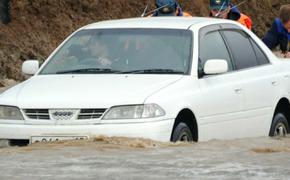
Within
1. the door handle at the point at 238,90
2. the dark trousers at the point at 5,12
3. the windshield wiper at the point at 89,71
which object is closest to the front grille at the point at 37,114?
the windshield wiper at the point at 89,71

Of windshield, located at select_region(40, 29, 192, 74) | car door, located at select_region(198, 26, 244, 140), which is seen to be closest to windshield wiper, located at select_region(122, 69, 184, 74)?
windshield, located at select_region(40, 29, 192, 74)

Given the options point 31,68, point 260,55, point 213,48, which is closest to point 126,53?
point 213,48

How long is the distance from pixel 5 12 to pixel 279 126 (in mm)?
11500

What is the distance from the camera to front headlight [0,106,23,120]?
1070 centimetres

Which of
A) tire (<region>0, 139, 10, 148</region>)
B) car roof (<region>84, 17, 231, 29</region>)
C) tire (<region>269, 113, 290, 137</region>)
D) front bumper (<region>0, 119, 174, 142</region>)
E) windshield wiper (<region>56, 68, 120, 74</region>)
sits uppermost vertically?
car roof (<region>84, 17, 231, 29</region>)

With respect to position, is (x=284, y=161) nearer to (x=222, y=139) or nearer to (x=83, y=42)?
(x=222, y=139)

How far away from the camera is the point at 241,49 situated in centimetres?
1236

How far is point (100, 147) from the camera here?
9938 millimetres

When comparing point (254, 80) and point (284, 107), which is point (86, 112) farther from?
point (284, 107)

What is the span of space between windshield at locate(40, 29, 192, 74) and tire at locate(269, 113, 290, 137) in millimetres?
1464

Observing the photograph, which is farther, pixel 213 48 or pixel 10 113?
pixel 213 48

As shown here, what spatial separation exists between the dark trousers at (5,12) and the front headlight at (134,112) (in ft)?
42.1

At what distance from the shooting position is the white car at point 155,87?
34.2ft

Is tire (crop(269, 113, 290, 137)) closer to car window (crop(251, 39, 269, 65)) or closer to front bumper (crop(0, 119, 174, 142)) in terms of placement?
car window (crop(251, 39, 269, 65))
